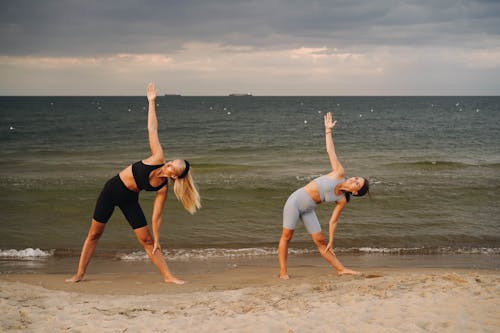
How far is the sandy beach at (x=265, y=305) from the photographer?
15.3 feet

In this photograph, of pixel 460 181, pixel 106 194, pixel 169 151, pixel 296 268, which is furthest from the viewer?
pixel 169 151

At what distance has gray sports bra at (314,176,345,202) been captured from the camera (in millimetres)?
6555

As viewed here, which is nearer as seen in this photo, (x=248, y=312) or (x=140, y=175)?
(x=248, y=312)

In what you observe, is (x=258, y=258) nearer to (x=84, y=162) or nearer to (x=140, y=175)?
(x=140, y=175)

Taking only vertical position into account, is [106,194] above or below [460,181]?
above

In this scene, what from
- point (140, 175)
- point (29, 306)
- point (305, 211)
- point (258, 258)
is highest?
point (140, 175)

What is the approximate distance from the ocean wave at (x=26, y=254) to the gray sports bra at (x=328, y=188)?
5675mm

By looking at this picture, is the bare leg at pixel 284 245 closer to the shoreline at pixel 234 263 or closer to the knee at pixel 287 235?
the knee at pixel 287 235

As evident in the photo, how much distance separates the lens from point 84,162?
74.7 ft

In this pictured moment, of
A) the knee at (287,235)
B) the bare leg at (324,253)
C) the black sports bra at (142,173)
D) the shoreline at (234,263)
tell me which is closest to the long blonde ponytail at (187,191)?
the black sports bra at (142,173)

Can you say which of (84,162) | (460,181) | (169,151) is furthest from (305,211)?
(169,151)

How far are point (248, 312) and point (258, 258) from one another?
4331mm

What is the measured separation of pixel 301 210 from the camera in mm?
6785

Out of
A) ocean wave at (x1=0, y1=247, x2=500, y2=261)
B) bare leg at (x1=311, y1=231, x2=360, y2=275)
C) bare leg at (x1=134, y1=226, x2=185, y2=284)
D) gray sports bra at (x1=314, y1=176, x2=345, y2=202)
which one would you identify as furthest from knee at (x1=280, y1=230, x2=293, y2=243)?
ocean wave at (x1=0, y1=247, x2=500, y2=261)
